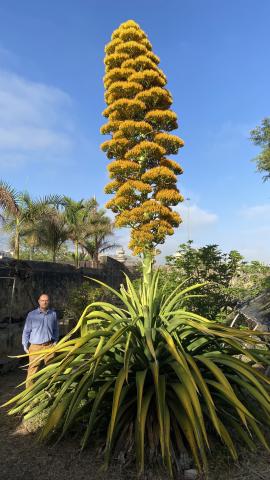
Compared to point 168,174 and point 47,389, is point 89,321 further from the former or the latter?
point 168,174

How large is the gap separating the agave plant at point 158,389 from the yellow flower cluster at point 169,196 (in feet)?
37.5

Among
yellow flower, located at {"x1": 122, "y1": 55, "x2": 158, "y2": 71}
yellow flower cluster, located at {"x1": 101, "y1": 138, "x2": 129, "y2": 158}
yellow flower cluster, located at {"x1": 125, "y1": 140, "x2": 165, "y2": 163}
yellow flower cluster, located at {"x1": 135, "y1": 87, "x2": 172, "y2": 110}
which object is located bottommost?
yellow flower cluster, located at {"x1": 125, "y1": 140, "x2": 165, "y2": 163}

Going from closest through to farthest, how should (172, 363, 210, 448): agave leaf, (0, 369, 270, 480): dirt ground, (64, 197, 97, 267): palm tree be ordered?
(172, 363, 210, 448): agave leaf
(0, 369, 270, 480): dirt ground
(64, 197, 97, 267): palm tree

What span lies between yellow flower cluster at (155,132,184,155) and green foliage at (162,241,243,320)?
24.2ft

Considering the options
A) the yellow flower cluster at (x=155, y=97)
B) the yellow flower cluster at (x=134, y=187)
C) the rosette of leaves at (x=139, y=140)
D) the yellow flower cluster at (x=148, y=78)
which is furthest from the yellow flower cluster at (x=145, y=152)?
the yellow flower cluster at (x=148, y=78)

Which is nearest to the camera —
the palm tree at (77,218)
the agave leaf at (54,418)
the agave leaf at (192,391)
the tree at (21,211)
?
the agave leaf at (192,391)

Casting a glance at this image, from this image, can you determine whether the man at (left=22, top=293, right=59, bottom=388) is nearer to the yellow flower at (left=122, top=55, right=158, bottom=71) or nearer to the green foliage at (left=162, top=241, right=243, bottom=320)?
the green foliage at (left=162, top=241, right=243, bottom=320)

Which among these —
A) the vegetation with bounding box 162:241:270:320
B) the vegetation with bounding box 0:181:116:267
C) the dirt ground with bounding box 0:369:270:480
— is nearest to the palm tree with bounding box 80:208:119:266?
the vegetation with bounding box 0:181:116:267

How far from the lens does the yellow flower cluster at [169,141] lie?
16.2 metres

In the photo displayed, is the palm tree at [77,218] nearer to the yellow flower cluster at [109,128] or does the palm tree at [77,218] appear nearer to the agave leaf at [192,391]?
the yellow flower cluster at [109,128]

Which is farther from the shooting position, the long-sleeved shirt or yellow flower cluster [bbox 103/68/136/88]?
yellow flower cluster [bbox 103/68/136/88]

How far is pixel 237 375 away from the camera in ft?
14.1

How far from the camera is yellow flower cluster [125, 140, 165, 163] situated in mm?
15797

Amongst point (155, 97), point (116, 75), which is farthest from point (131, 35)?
point (155, 97)
